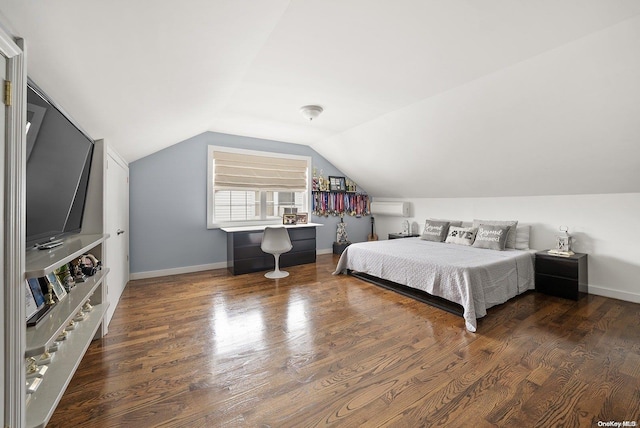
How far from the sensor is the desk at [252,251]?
462 cm

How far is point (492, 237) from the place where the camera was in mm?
4090

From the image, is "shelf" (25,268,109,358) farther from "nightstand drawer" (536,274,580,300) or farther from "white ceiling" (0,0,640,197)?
"nightstand drawer" (536,274,580,300)

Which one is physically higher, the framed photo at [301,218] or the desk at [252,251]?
the framed photo at [301,218]

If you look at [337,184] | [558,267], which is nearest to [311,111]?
[337,184]

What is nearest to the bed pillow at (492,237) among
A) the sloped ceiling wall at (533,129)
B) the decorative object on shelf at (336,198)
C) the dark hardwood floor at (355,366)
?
the sloped ceiling wall at (533,129)

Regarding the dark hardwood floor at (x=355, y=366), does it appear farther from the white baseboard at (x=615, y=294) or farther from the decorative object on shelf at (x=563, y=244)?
the decorative object on shelf at (x=563, y=244)

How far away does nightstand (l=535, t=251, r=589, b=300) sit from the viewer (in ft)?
11.2

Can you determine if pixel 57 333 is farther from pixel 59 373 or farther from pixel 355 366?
pixel 355 366

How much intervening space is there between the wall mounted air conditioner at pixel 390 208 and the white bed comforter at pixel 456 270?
1666 mm

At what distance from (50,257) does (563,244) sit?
5.12 meters

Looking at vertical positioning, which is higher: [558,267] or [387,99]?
[387,99]

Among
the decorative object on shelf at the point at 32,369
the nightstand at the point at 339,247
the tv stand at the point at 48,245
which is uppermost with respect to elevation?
A: the tv stand at the point at 48,245

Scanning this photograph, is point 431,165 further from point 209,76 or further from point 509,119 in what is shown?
point 209,76

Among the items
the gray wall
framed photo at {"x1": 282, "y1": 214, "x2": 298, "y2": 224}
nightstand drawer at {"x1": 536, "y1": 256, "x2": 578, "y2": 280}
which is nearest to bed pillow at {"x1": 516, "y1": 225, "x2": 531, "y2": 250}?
nightstand drawer at {"x1": 536, "y1": 256, "x2": 578, "y2": 280}
